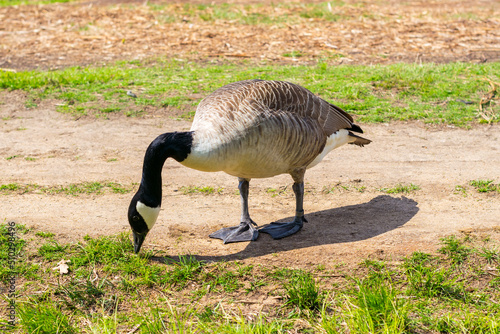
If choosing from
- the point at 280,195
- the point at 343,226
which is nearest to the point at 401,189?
the point at 343,226

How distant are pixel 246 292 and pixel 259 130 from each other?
145cm

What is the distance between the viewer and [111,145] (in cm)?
771

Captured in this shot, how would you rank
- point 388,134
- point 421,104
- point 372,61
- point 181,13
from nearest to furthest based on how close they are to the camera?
point 388,134
point 421,104
point 372,61
point 181,13

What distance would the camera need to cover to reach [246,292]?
4535 mm

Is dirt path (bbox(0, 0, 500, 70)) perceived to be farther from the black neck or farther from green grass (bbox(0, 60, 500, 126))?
the black neck

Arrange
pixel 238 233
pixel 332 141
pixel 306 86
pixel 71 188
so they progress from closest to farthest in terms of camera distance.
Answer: pixel 238 233
pixel 332 141
pixel 71 188
pixel 306 86

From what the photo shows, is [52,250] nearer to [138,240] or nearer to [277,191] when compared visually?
[138,240]

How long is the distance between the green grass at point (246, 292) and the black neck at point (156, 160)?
709 mm

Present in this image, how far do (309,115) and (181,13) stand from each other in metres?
10.3

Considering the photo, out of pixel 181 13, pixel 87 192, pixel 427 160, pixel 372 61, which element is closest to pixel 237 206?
pixel 87 192

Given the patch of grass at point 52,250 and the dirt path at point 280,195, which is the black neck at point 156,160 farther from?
the patch of grass at point 52,250

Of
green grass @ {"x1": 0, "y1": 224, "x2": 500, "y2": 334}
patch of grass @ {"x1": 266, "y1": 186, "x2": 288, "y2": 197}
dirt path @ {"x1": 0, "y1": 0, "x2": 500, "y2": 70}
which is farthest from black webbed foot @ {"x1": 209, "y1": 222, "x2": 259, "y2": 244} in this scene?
dirt path @ {"x1": 0, "y1": 0, "x2": 500, "y2": 70}

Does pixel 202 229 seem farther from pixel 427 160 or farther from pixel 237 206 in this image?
pixel 427 160

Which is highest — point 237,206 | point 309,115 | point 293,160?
point 309,115
